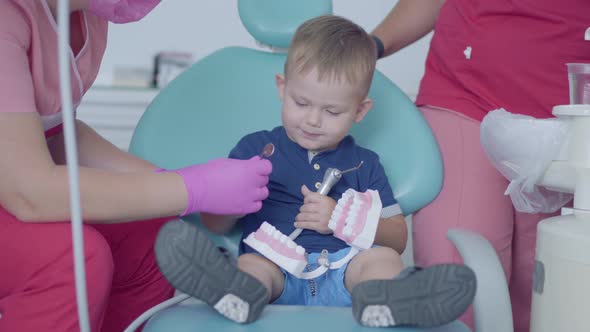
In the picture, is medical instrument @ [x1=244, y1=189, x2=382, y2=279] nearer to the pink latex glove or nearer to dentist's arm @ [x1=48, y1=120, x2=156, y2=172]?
the pink latex glove

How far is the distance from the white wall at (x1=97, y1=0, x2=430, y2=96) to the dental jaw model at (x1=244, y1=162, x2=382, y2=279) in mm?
1181

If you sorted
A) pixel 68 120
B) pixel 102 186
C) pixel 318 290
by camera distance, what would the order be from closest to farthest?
pixel 68 120
pixel 102 186
pixel 318 290

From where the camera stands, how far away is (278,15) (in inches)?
53.4

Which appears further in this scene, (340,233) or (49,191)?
(340,233)

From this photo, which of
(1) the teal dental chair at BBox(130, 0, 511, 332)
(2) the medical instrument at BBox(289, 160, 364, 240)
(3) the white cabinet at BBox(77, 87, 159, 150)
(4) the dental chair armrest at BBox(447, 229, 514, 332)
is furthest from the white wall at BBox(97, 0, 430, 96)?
(4) the dental chair armrest at BBox(447, 229, 514, 332)

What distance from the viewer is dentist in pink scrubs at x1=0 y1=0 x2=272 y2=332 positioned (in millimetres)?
935

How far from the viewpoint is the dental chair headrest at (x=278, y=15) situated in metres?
1.35

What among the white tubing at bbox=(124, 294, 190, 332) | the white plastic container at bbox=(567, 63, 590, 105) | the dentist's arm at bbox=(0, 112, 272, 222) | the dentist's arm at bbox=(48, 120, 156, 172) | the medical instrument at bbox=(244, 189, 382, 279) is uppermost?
the white plastic container at bbox=(567, 63, 590, 105)

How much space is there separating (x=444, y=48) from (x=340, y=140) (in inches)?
12.3

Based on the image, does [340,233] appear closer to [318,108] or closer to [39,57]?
[318,108]

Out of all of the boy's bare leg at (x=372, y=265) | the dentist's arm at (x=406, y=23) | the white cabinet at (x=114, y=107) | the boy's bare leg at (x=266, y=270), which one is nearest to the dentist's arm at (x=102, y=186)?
the boy's bare leg at (x=266, y=270)

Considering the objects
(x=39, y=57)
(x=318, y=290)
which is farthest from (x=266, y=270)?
(x=39, y=57)

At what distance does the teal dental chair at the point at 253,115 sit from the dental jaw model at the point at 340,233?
17 centimetres

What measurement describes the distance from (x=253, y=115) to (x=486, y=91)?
1.44ft
